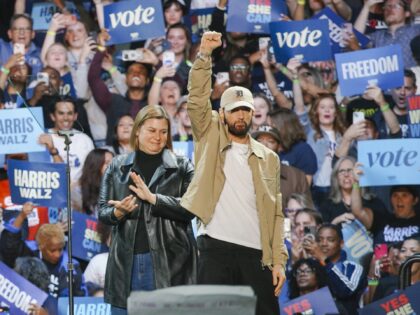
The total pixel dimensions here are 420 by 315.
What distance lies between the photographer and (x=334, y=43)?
989cm

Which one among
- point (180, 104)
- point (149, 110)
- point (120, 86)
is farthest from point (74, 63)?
point (149, 110)

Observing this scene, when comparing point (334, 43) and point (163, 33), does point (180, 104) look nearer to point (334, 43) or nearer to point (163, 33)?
point (163, 33)

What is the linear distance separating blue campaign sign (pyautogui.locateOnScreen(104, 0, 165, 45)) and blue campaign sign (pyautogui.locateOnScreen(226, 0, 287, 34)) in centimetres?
58

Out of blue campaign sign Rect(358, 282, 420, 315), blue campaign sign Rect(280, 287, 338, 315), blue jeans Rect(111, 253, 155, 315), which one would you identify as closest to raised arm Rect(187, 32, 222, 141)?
blue jeans Rect(111, 253, 155, 315)

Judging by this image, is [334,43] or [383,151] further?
[334,43]

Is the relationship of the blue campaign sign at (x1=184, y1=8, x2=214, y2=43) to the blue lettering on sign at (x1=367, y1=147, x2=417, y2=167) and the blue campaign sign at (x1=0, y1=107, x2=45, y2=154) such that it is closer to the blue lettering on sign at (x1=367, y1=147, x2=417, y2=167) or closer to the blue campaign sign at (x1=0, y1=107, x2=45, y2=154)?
the blue campaign sign at (x1=0, y1=107, x2=45, y2=154)

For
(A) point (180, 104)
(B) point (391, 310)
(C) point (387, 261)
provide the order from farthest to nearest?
(A) point (180, 104) → (C) point (387, 261) → (B) point (391, 310)

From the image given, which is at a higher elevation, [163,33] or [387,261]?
[163,33]

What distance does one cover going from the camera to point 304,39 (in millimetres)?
9523

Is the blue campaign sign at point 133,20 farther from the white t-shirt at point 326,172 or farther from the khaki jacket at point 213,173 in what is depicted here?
the khaki jacket at point 213,173

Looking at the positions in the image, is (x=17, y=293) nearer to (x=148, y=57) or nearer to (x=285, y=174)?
(x=285, y=174)

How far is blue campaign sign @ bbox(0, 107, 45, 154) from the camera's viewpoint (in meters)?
9.34

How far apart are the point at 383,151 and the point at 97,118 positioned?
249 cm

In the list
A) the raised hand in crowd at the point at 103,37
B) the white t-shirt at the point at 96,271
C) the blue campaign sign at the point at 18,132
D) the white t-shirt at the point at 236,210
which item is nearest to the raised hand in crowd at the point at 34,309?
the white t-shirt at the point at 96,271
